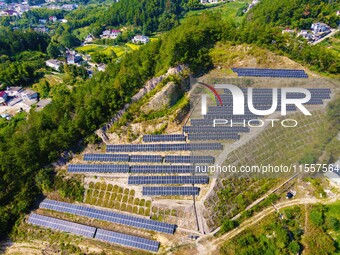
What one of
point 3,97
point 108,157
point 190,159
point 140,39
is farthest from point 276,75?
point 140,39

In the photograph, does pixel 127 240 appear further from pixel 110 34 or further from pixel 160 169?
pixel 110 34

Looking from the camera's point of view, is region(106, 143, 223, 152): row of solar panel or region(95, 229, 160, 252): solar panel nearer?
region(95, 229, 160, 252): solar panel

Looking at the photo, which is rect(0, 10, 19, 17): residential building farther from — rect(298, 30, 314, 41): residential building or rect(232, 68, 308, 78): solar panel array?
rect(232, 68, 308, 78): solar panel array

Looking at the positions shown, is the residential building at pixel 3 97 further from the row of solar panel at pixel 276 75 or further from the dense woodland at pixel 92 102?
the row of solar panel at pixel 276 75

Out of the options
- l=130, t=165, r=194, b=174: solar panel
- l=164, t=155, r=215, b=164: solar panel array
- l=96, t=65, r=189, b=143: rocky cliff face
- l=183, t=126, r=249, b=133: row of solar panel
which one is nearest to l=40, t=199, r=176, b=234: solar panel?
l=130, t=165, r=194, b=174: solar panel

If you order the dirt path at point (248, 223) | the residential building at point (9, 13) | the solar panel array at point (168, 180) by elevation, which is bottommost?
the residential building at point (9, 13)

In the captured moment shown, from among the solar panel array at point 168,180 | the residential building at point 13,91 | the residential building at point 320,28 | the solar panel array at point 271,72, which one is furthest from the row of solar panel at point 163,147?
the residential building at point 320,28
